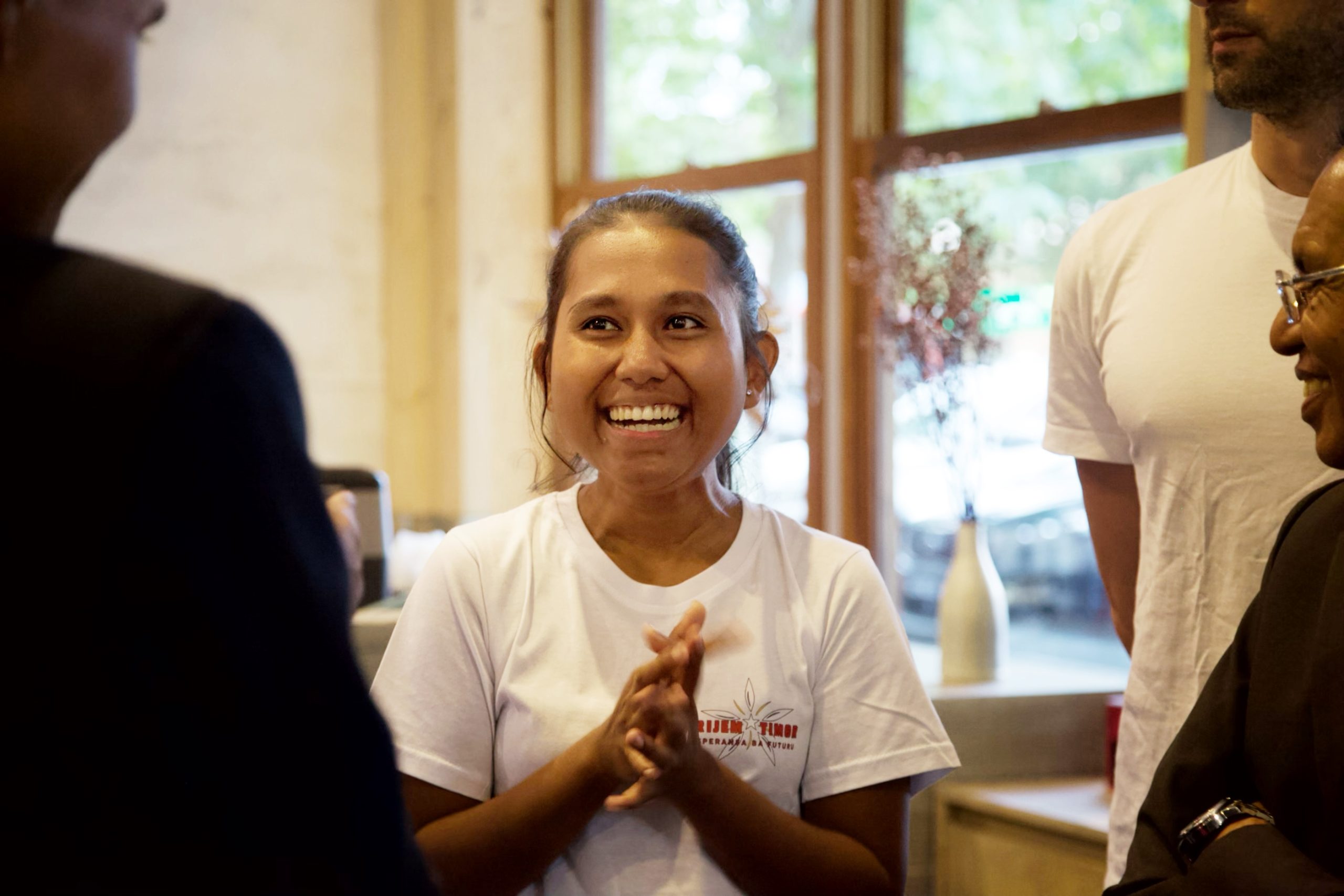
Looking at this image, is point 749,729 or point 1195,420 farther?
point 1195,420

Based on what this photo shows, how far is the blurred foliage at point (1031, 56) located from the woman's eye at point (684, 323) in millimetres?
2009

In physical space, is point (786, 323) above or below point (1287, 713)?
above

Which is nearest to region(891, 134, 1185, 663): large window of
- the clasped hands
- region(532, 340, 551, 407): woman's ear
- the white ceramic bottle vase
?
the white ceramic bottle vase

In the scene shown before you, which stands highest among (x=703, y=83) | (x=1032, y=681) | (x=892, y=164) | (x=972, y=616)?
Answer: (x=703, y=83)

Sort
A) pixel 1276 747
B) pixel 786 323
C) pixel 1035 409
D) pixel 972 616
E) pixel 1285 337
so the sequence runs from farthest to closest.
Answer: pixel 786 323, pixel 1035 409, pixel 972 616, pixel 1285 337, pixel 1276 747

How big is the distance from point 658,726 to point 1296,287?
26.4 inches

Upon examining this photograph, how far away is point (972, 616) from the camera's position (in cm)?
275

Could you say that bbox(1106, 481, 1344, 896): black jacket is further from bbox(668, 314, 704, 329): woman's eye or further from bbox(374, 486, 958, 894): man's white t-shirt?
bbox(668, 314, 704, 329): woman's eye

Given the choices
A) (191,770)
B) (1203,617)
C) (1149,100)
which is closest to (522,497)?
(1149,100)

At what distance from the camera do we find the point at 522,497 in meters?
4.36

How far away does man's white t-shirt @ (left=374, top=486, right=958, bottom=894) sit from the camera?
1.16 meters

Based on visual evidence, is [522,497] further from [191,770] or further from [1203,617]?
[191,770]

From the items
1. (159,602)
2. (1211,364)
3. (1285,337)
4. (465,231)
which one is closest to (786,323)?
(465,231)

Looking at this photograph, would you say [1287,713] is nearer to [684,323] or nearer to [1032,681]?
[684,323]
